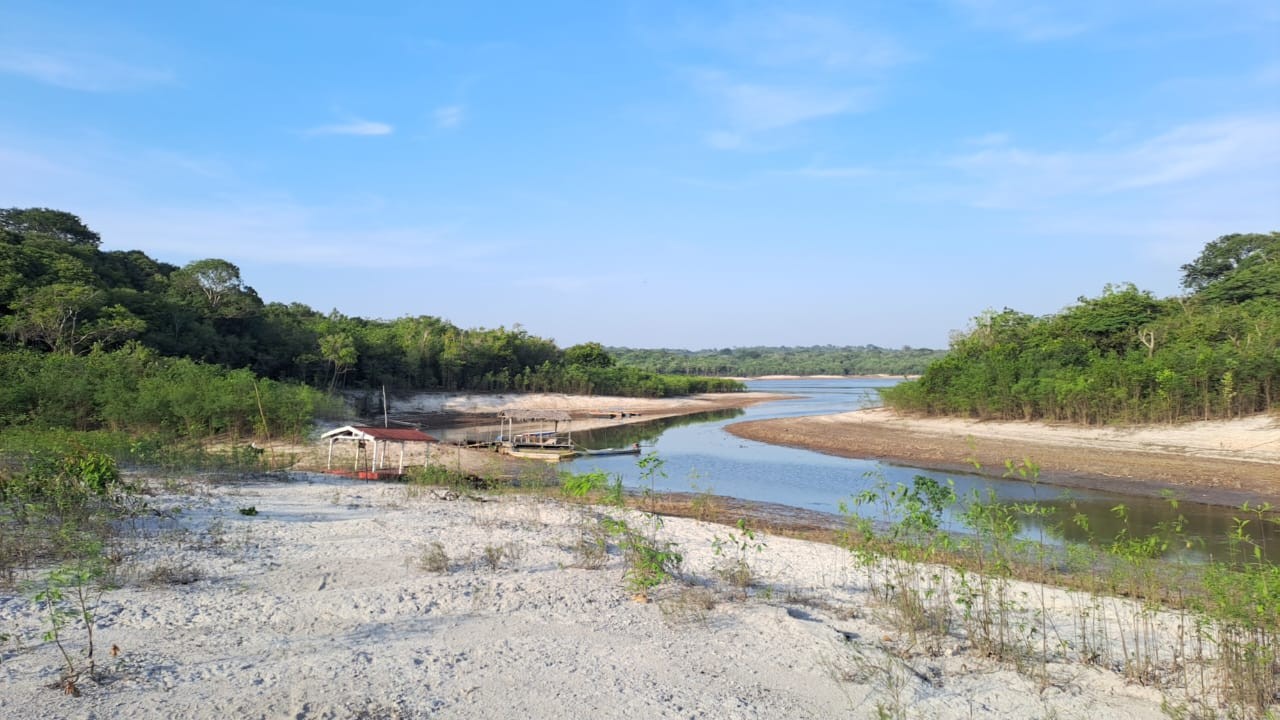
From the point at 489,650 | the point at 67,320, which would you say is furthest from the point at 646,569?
the point at 67,320

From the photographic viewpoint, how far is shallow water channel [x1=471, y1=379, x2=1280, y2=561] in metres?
15.1

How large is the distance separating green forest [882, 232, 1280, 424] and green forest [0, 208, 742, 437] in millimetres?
31315

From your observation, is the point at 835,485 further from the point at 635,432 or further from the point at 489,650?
the point at 635,432

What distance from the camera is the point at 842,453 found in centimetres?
3127

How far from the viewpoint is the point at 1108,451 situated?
25.6 meters

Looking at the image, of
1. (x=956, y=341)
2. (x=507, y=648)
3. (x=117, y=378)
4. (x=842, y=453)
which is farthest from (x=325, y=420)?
(x=956, y=341)

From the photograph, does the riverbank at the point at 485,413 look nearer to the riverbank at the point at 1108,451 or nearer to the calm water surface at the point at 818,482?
the calm water surface at the point at 818,482

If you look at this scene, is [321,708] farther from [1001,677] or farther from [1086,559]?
[1086,559]

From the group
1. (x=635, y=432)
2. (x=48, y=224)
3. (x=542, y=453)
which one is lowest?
(x=635, y=432)

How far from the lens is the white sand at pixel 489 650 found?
4777 millimetres

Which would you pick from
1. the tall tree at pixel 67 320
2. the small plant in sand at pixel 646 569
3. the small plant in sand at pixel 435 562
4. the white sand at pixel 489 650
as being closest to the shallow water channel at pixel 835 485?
the white sand at pixel 489 650

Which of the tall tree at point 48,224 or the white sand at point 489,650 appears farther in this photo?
the tall tree at point 48,224

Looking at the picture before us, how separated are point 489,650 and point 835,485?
743 inches

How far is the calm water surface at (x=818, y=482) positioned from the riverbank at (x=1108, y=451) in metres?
1.29
